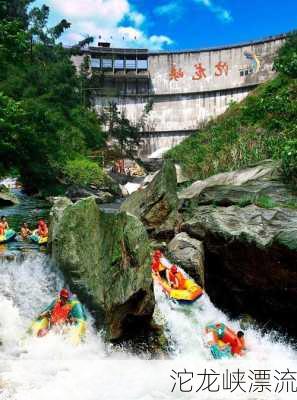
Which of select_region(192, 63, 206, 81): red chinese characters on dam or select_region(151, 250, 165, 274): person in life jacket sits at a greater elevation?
select_region(192, 63, 206, 81): red chinese characters on dam

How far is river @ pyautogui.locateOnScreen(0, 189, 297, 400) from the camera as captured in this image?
691 cm

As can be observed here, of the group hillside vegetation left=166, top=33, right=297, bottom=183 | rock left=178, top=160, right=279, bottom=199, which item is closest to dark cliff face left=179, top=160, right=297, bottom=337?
rock left=178, top=160, right=279, bottom=199

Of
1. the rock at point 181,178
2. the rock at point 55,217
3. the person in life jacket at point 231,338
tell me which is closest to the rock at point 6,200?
the rock at point 181,178

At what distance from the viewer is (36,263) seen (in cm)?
1073

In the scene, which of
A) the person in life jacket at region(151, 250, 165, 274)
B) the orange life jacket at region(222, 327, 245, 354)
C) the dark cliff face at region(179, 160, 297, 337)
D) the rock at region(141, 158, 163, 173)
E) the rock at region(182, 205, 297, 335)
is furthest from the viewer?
the rock at region(141, 158, 163, 173)

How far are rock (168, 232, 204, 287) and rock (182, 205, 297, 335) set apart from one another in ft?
0.84

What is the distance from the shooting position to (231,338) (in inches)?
352

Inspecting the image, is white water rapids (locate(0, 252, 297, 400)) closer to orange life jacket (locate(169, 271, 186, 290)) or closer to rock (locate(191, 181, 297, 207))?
orange life jacket (locate(169, 271, 186, 290))

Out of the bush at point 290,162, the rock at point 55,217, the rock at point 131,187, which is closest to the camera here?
the rock at point 55,217

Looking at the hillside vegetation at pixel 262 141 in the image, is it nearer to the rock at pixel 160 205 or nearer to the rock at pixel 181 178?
the rock at pixel 181 178

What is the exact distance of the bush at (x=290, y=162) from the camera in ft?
40.5

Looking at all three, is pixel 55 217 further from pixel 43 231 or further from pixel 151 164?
pixel 151 164

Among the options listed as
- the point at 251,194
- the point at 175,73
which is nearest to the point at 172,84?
the point at 175,73

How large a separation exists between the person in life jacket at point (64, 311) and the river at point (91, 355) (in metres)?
0.29
